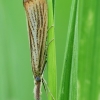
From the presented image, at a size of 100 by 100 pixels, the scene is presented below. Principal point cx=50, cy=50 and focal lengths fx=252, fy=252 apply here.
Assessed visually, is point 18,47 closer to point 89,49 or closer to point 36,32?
point 36,32

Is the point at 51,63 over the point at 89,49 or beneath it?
beneath

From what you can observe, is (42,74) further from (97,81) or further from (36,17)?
(97,81)

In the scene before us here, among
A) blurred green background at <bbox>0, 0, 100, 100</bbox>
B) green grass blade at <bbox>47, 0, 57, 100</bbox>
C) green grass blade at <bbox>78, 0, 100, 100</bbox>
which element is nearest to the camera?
green grass blade at <bbox>78, 0, 100, 100</bbox>

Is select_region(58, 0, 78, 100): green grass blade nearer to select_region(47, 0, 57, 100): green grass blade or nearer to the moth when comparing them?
select_region(47, 0, 57, 100): green grass blade

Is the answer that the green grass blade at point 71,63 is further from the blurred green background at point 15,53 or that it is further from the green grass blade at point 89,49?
the blurred green background at point 15,53

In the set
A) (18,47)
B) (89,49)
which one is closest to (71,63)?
(89,49)

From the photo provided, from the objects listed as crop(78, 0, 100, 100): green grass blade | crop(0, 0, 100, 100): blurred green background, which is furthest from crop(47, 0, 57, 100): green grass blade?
crop(78, 0, 100, 100): green grass blade
